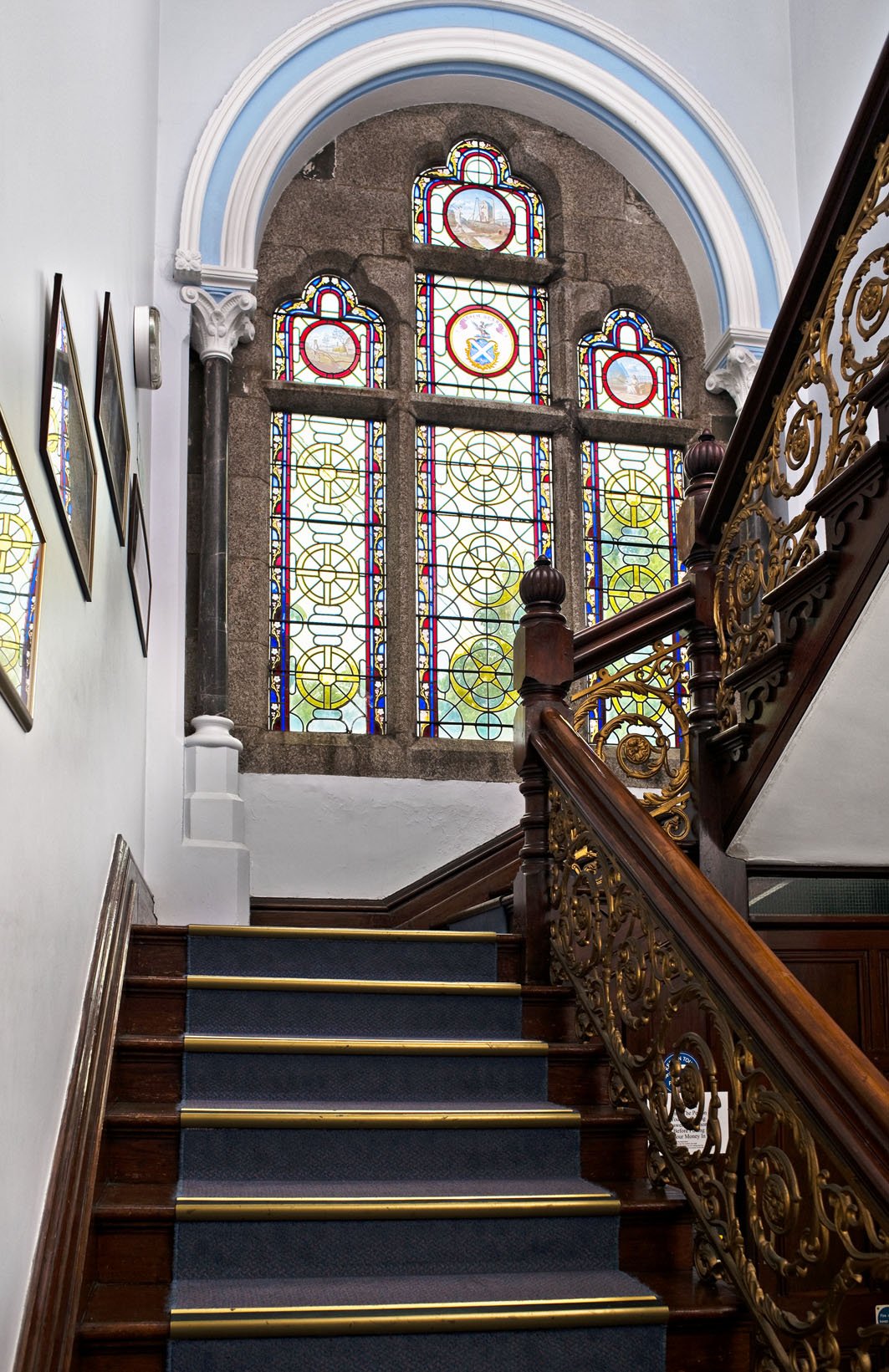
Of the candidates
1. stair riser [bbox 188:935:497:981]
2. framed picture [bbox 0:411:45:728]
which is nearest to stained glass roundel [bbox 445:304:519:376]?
stair riser [bbox 188:935:497:981]

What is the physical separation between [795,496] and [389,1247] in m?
2.41

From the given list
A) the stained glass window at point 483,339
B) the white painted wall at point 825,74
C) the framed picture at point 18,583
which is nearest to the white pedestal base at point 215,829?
the stained glass window at point 483,339

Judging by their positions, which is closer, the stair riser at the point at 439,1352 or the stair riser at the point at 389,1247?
the stair riser at the point at 439,1352

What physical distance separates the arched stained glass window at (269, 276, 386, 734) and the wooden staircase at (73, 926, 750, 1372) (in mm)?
3023

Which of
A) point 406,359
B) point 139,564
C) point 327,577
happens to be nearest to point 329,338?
point 406,359

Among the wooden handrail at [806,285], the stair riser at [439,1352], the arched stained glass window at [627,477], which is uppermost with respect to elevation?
the arched stained glass window at [627,477]

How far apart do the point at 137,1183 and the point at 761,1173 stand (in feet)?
4.50

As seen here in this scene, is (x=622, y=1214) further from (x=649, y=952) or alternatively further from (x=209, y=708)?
(x=209, y=708)

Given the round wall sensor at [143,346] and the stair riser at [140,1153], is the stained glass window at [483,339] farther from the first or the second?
the stair riser at [140,1153]

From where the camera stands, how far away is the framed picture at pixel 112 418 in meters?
3.51

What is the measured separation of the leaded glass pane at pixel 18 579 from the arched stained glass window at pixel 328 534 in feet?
15.4

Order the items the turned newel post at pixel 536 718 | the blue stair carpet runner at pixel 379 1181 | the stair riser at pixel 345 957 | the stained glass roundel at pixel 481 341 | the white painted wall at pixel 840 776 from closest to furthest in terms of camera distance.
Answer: the blue stair carpet runner at pixel 379 1181 → the white painted wall at pixel 840 776 → the stair riser at pixel 345 957 → the turned newel post at pixel 536 718 → the stained glass roundel at pixel 481 341

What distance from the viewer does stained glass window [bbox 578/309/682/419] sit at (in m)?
7.93

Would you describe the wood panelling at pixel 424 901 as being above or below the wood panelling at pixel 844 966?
above
